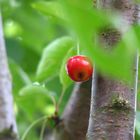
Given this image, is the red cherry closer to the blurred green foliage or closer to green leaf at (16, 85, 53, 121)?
the blurred green foliage

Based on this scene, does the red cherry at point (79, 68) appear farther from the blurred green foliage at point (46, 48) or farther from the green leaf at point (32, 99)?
the green leaf at point (32, 99)

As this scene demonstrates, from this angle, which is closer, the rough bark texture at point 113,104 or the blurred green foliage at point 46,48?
the blurred green foliage at point 46,48

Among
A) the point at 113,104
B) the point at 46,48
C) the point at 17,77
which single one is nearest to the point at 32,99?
the point at 17,77

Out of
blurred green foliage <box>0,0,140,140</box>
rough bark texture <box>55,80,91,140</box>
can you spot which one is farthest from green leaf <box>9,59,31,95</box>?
rough bark texture <box>55,80,91,140</box>

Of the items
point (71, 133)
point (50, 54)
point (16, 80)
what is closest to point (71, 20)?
point (71, 133)

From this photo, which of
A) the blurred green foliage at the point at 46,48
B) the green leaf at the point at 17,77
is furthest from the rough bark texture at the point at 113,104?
the green leaf at the point at 17,77

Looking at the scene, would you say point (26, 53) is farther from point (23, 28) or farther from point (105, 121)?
point (105, 121)
